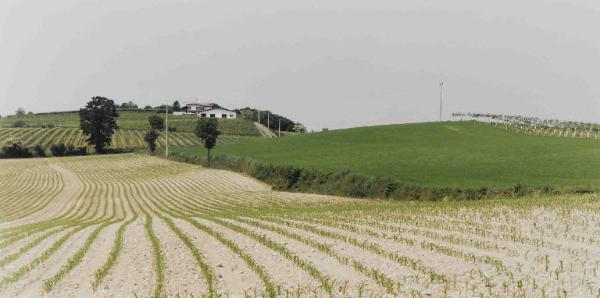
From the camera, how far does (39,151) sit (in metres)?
73.2

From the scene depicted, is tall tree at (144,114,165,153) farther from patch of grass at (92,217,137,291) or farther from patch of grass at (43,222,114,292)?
patch of grass at (92,217,137,291)

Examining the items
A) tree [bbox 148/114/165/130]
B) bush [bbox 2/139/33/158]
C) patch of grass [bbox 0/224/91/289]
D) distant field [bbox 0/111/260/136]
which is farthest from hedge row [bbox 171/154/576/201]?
tree [bbox 148/114/165/130]

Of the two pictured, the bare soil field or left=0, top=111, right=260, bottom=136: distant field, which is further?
left=0, top=111, right=260, bottom=136: distant field

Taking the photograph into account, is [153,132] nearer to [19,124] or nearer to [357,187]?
[19,124]

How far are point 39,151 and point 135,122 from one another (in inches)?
1620

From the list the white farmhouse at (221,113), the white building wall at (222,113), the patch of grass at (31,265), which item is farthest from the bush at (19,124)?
the white building wall at (222,113)

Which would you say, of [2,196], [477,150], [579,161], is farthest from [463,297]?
[477,150]

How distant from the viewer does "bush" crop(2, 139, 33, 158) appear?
2603 inches

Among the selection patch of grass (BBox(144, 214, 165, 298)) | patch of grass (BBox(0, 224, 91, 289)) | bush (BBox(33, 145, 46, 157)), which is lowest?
patch of grass (BBox(0, 224, 91, 289))

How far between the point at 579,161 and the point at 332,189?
30777mm

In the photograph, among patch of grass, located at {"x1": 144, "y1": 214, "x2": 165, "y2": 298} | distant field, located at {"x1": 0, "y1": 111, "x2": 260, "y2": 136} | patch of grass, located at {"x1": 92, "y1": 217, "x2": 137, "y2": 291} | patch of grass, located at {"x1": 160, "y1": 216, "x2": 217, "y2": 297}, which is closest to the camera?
patch of grass, located at {"x1": 144, "y1": 214, "x2": 165, "y2": 298}

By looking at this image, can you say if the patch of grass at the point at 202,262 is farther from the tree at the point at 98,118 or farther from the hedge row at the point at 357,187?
the tree at the point at 98,118

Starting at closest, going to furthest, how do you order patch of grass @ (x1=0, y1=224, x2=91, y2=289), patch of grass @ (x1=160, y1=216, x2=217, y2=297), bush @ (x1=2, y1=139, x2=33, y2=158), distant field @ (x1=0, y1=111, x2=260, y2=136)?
patch of grass @ (x1=160, y1=216, x2=217, y2=297) < patch of grass @ (x1=0, y1=224, x2=91, y2=289) < bush @ (x1=2, y1=139, x2=33, y2=158) < distant field @ (x1=0, y1=111, x2=260, y2=136)

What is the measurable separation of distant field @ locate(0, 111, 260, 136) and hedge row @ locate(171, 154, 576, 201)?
1312 inches
